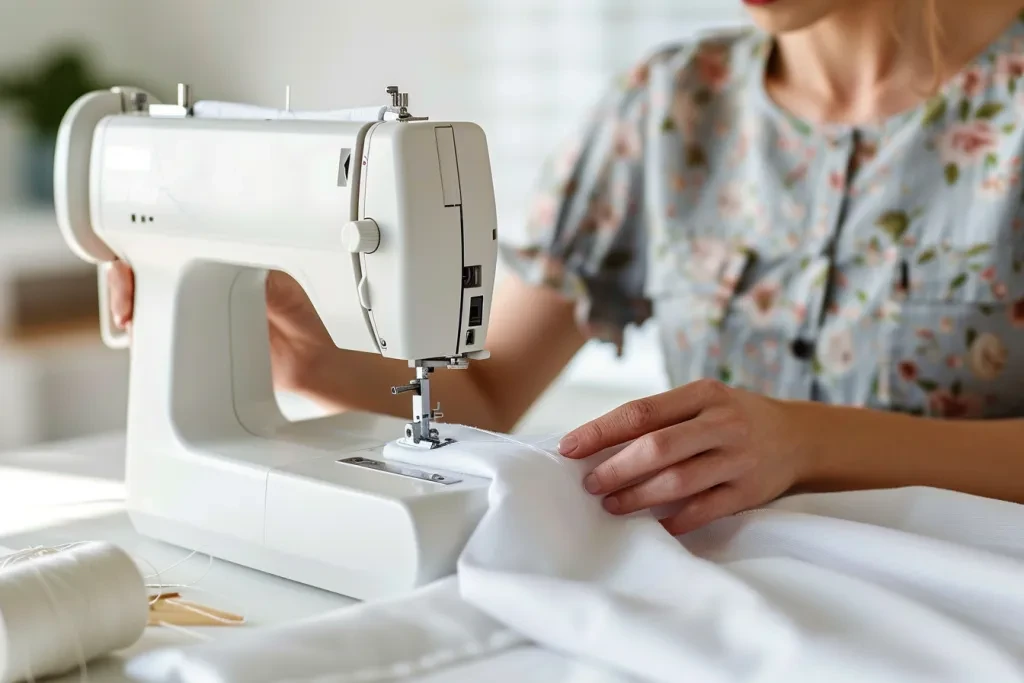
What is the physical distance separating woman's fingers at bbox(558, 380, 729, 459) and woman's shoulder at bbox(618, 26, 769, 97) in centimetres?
90

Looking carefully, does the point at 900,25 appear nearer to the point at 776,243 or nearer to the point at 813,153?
the point at 813,153

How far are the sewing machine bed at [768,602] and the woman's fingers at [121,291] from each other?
0.29m

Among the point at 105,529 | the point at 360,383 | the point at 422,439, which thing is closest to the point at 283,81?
the point at 360,383

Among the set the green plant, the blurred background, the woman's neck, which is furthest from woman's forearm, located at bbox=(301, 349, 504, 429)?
the green plant

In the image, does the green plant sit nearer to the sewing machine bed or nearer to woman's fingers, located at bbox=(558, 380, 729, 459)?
the sewing machine bed

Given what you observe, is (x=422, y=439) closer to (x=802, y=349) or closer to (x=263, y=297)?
(x=263, y=297)

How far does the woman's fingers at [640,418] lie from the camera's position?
946mm

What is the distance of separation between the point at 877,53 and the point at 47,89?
9.94 ft

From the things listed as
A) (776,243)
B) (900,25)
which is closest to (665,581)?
(776,243)

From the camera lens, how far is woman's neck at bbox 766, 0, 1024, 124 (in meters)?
1.65

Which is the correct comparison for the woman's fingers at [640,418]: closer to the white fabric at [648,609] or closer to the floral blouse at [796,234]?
the white fabric at [648,609]

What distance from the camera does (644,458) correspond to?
935 millimetres

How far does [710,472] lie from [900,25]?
3.26 feet

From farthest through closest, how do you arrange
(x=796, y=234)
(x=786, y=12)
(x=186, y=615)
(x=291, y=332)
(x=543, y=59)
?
(x=543, y=59)
(x=796, y=234)
(x=786, y=12)
(x=291, y=332)
(x=186, y=615)
